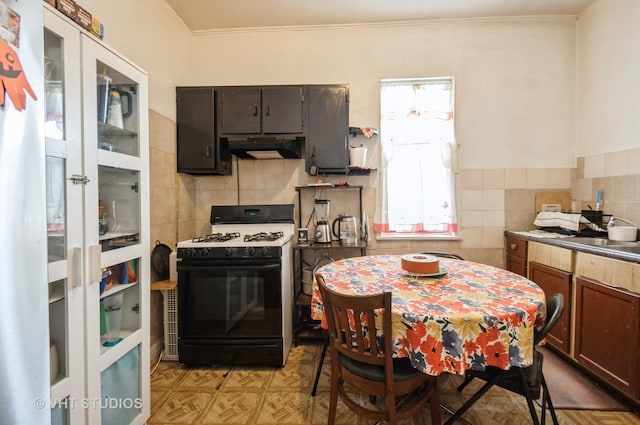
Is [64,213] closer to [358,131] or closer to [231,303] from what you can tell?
[231,303]

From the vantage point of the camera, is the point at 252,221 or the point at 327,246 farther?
the point at 252,221

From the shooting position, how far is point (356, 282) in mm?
1546

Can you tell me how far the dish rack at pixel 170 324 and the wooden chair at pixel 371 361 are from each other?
1483 mm

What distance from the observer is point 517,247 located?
2.69 m

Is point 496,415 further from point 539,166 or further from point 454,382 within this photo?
point 539,166

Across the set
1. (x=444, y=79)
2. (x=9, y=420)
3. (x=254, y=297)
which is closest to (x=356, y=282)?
(x=254, y=297)

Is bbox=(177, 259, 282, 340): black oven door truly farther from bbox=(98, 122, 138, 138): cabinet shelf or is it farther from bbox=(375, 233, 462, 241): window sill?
bbox=(375, 233, 462, 241): window sill

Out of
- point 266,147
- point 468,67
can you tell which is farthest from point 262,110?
point 468,67

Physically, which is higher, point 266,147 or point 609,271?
point 266,147

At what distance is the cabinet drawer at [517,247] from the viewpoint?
2.59 m

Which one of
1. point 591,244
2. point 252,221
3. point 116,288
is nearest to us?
point 116,288

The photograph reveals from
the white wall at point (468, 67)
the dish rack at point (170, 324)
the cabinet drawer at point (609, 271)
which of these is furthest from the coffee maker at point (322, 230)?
the cabinet drawer at point (609, 271)

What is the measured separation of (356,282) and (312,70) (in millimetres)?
2301

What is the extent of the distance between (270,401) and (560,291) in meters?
2.24
